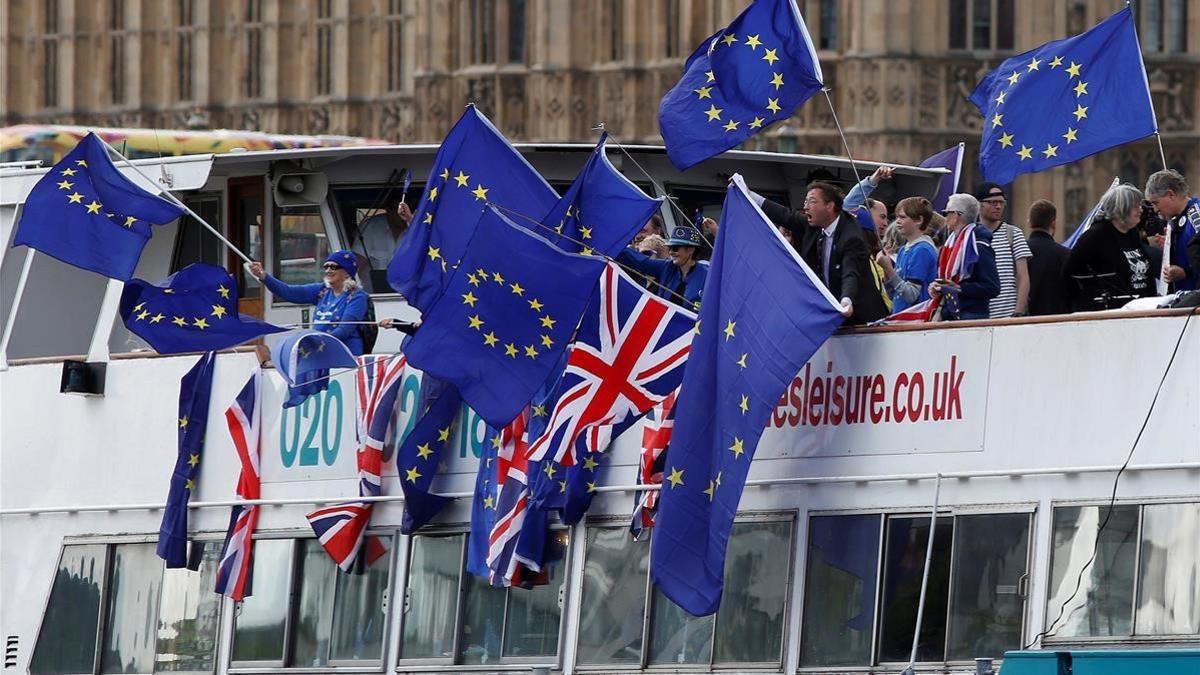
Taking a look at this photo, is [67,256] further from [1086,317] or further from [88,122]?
[88,122]

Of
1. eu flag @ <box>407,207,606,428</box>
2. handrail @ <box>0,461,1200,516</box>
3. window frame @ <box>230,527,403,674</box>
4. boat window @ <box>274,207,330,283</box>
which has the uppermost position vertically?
boat window @ <box>274,207,330,283</box>

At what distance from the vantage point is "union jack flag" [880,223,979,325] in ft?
50.4

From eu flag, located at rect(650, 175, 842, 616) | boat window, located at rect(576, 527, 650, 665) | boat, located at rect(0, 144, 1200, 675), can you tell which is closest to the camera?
boat, located at rect(0, 144, 1200, 675)

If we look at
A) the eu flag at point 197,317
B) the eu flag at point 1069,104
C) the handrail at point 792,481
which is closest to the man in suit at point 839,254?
the handrail at point 792,481

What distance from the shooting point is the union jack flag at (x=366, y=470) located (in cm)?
1673

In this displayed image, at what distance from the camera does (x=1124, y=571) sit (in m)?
13.7

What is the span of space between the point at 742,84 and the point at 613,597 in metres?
2.14

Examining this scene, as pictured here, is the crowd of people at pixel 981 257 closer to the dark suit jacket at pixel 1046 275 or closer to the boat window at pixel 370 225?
the dark suit jacket at pixel 1046 275

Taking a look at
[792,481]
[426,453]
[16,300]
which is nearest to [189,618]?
[426,453]

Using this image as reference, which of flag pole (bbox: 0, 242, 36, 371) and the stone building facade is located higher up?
the stone building facade

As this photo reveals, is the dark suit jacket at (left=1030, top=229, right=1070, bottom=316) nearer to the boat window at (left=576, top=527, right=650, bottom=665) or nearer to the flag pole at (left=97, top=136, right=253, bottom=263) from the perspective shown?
the boat window at (left=576, top=527, right=650, bottom=665)

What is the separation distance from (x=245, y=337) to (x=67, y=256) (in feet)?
3.61

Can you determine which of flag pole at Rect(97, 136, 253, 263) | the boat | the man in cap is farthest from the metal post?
flag pole at Rect(97, 136, 253, 263)

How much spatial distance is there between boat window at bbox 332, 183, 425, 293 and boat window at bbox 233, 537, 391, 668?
1859 mm
